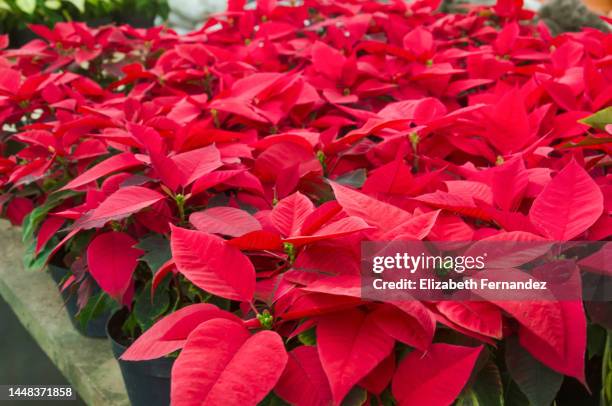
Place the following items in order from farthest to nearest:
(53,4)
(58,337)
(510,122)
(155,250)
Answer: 1. (53,4)
2. (58,337)
3. (510,122)
4. (155,250)

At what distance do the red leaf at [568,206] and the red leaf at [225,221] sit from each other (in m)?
0.26

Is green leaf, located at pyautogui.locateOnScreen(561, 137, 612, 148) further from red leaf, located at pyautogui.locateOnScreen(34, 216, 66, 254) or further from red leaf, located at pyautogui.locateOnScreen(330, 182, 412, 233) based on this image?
red leaf, located at pyautogui.locateOnScreen(34, 216, 66, 254)

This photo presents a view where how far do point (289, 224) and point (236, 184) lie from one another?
15 cm

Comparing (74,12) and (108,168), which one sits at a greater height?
(108,168)

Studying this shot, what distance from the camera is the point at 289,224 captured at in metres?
0.63

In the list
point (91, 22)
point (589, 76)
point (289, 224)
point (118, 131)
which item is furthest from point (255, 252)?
point (91, 22)

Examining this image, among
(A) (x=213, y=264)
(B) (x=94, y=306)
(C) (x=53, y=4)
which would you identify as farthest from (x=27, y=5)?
(A) (x=213, y=264)

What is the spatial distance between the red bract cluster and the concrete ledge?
0.58 ft

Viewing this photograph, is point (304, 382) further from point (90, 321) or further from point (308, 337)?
point (90, 321)

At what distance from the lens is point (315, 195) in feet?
2.60

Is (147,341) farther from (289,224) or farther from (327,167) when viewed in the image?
(327,167)

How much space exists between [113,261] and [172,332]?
0.23 metres

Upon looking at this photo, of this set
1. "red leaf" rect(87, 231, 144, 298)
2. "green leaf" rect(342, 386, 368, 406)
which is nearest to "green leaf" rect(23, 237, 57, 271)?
"red leaf" rect(87, 231, 144, 298)

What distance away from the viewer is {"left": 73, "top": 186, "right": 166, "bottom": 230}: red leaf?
65cm
